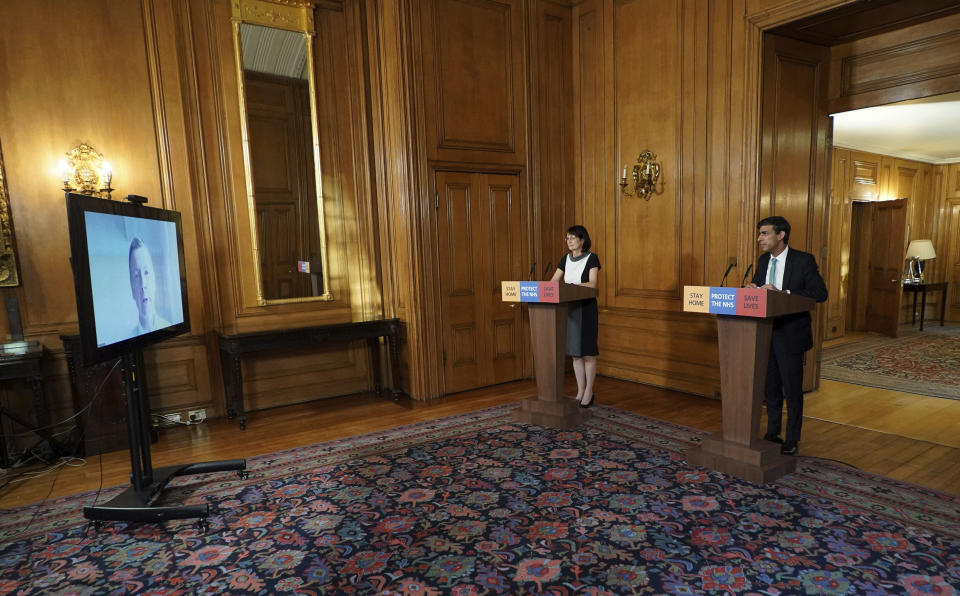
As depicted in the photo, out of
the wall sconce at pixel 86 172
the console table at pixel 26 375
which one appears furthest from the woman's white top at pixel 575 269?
the console table at pixel 26 375

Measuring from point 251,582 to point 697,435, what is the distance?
2.92 m

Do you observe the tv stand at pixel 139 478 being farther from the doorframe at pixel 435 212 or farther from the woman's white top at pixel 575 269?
the woman's white top at pixel 575 269

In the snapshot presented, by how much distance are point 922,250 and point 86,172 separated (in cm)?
1136

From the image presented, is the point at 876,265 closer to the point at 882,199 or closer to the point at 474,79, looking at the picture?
the point at 882,199

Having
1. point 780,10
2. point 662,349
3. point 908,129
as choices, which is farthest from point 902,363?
point 780,10

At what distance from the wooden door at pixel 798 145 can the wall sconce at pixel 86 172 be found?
5.12 meters

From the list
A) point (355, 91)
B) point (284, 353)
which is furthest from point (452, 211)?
point (284, 353)

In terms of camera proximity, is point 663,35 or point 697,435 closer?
point 697,435

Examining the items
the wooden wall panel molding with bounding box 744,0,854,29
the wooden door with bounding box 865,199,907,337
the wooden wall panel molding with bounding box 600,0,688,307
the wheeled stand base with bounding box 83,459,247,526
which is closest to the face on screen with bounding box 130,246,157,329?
the wheeled stand base with bounding box 83,459,247,526

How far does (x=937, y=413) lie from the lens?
410 cm

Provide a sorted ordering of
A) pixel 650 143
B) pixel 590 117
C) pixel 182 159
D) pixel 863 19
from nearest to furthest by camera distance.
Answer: pixel 863 19 → pixel 182 159 → pixel 650 143 → pixel 590 117

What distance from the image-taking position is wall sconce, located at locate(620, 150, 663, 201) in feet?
16.3

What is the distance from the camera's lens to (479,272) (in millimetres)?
5191

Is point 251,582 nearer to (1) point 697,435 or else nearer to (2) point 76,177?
(1) point 697,435
